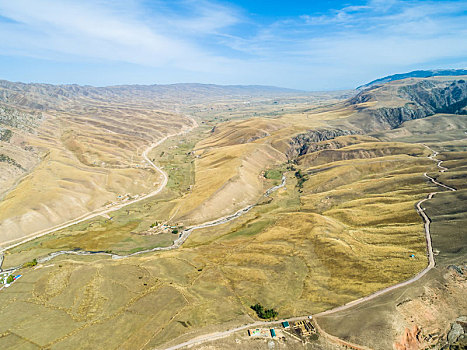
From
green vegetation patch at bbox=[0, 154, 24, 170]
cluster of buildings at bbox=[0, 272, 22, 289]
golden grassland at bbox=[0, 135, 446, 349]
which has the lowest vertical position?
cluster of buildings at bbox=[0, 272, 22, 289]

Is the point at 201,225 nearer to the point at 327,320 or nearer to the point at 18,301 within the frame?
the point at 18,301

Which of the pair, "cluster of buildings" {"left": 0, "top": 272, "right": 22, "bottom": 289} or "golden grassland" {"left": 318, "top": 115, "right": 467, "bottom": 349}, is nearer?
"golden grassland" {"left": 318, "top": 115, "right": 467, "bottom": 349}

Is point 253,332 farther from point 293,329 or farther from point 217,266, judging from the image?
point 217,266

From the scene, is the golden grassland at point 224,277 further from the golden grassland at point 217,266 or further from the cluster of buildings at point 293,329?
the cluster of buildings at point 293,329

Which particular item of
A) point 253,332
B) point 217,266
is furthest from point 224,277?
point 253,332

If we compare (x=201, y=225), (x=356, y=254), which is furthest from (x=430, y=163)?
(x=201, y=225)

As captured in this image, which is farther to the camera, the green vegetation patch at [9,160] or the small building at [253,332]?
the green vegetation patch at [9,160]

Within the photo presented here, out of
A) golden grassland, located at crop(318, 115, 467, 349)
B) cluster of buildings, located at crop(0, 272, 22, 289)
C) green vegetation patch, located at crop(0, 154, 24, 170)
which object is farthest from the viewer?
green vegetation patch, located at crop(0, 154, 24, 170)

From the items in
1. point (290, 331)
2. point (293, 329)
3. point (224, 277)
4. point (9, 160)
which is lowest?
point (224, 277)

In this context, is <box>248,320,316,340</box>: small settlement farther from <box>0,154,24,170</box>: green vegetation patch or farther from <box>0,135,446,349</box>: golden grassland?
<box>0,154,24,170</box>: green vegetation patch

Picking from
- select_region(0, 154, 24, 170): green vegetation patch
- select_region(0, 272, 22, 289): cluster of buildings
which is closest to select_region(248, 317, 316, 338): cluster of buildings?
select_region(0, 272, 22, 289): cluster of buildings

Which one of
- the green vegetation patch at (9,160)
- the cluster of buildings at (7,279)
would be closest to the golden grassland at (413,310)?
the cluster of buildings at (7,279)

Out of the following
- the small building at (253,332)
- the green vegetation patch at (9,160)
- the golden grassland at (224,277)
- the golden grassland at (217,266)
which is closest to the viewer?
the small building at (253,332)
